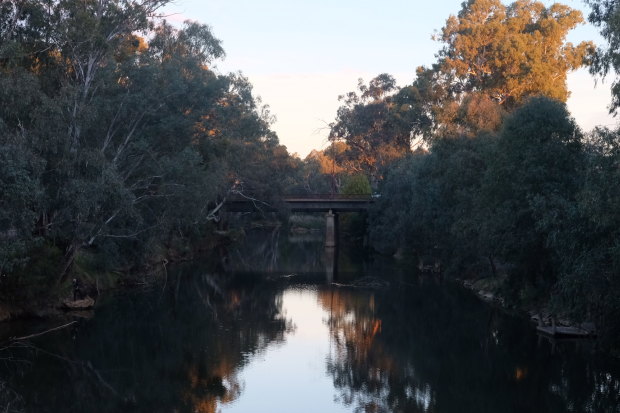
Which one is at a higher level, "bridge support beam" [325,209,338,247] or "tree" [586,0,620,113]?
"tree" [586,0,620,113]

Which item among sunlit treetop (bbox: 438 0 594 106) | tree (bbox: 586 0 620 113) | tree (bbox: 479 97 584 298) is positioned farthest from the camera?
sunlit treetop (bbox: 438 0 594 106)

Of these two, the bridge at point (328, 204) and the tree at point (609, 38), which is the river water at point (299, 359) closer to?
the tree at point (609, 38)

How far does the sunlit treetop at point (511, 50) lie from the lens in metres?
61.8

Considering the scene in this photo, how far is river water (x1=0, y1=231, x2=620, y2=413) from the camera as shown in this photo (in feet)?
75.8

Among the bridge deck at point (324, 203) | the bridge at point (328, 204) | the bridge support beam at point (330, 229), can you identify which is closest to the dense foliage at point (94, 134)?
the bridge at point (328, 204)

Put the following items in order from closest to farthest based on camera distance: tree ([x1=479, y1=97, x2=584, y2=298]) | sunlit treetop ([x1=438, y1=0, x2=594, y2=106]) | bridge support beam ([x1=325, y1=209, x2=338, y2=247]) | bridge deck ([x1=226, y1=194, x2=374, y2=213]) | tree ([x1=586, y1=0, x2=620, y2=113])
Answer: tree ([x1=586, y1=0, x2=620, y2=113])
tree ([x1=479, y1=97, x2=584, y2=298])
sunlit treetop ([x1=438, y1=0, x2=594, y2=106])
bridge deck ([x1=226, y1=194, x2=374, y2=213])
bridge support beam ([x1=325, y1=209, x2=338, y2=247])

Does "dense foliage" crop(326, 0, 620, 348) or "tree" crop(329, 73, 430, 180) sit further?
"tree" crop(329, 73, 430, 180)

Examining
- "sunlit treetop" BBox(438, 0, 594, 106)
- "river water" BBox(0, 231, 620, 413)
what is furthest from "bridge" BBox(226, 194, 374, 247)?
"river water" BBox(0, 231, 620, 413)

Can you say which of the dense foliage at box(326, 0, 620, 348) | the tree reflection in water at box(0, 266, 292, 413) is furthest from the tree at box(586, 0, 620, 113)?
the tree reflection in water at box(0, 266, 292, 413)

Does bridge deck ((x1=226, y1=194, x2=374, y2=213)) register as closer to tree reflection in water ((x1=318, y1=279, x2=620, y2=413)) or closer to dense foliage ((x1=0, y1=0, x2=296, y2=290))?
dense foliage ((x1=0, y1=0, x2=296, y2=290))

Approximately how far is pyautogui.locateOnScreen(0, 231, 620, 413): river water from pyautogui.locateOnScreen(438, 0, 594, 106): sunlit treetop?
78.5ft

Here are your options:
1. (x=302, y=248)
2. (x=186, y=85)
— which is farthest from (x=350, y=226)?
(x=186, y=85)

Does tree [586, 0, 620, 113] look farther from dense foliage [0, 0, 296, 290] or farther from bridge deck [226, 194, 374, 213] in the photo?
bridge deck [226, 194, 374, 213]

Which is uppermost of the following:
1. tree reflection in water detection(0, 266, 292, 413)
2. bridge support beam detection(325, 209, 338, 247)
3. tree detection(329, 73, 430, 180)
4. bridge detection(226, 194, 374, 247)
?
tree detection(329, 73, 430, 180)
